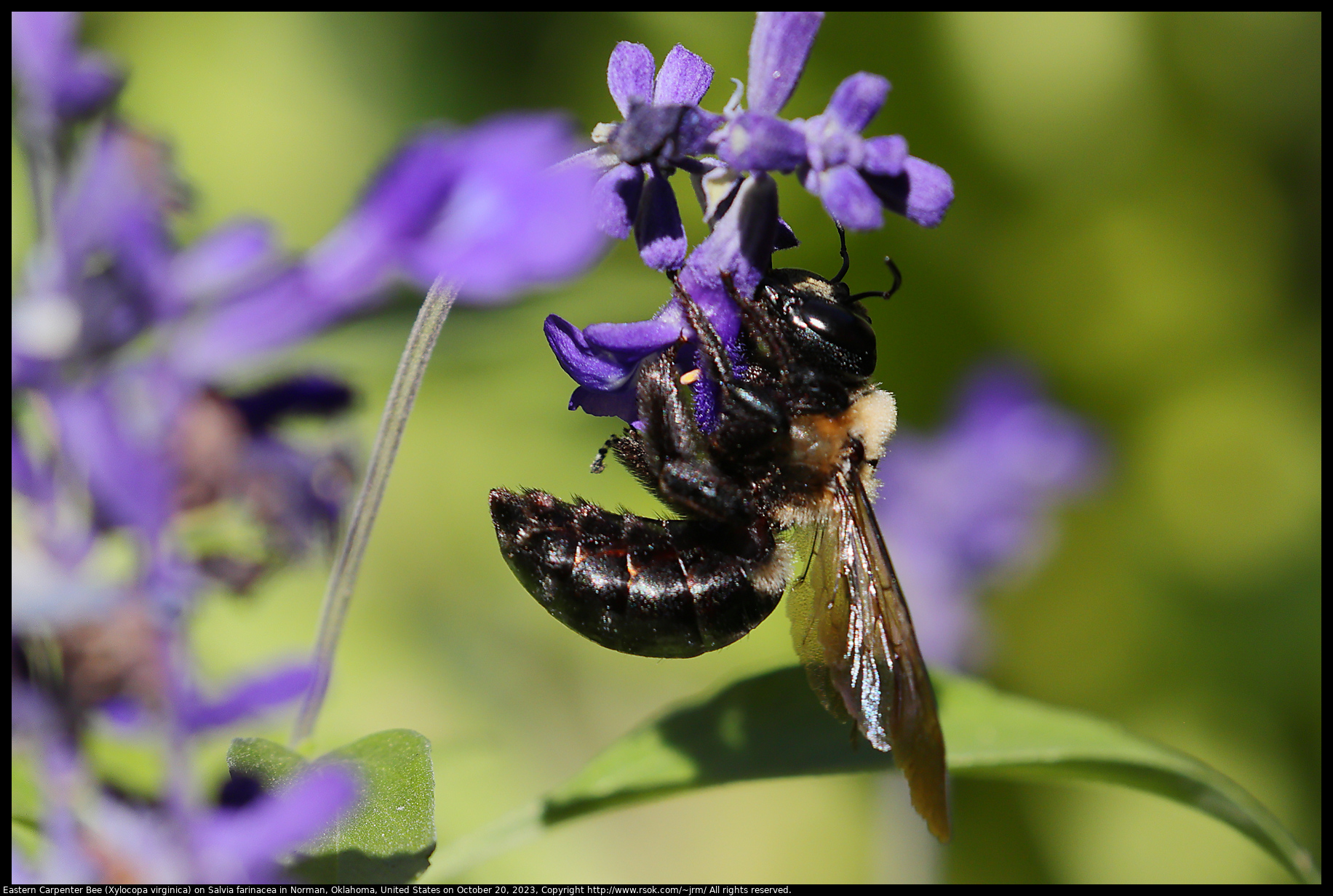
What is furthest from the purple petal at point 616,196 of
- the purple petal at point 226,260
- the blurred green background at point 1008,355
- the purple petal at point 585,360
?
the blurred green background at point 1008,355

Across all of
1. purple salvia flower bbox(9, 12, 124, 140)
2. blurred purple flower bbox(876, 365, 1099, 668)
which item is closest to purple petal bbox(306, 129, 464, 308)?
purple salvia flower bbox(9, 12, 124, 140)

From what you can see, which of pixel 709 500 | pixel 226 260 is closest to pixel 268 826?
pixel 226 260

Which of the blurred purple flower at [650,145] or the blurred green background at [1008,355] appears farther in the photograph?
the blurred green background at [1008,355]

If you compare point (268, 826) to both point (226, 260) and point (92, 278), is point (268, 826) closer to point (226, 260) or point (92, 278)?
point (92, 278)

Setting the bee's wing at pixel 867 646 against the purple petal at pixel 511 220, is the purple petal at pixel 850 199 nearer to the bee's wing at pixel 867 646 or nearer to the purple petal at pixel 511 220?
the purple petal at pixel 511 220

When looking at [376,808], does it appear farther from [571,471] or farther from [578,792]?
[571,471]

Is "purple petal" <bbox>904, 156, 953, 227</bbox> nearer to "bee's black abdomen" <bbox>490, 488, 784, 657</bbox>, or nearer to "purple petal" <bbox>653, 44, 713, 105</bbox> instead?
"purple petal" <bbox>653, 44, 713, 105</bbox>

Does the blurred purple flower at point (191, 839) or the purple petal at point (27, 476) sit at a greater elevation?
the purple petal at point (27, 476)
